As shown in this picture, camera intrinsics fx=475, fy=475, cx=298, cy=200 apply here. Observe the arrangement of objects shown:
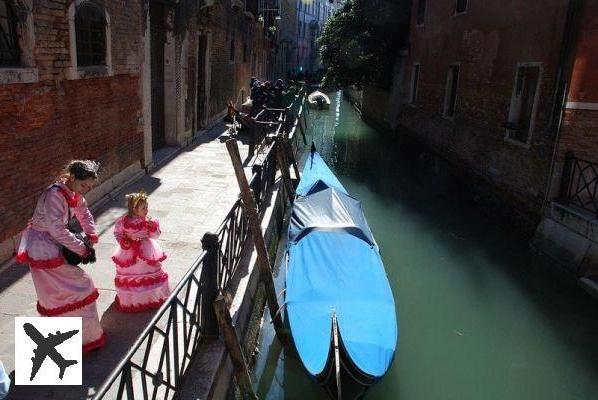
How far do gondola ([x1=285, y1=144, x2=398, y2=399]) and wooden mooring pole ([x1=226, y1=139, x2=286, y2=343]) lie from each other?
25 centimetres

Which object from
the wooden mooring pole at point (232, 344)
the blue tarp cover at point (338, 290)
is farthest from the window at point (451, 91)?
the wooden mooring pole at point (232, 344)

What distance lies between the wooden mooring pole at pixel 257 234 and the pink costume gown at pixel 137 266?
1188 mm

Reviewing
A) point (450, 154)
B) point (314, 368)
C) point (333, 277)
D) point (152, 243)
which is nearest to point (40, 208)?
point (152, 243)

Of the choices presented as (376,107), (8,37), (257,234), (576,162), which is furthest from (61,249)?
(376,107)

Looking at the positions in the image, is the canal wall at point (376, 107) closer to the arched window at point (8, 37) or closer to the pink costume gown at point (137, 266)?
the arched window at point (8, 37)

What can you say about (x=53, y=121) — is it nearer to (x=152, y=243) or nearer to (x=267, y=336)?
(x=152, y=243)

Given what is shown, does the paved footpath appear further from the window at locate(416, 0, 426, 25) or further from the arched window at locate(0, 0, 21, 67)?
the window at locate(416, 0, 426, 25)

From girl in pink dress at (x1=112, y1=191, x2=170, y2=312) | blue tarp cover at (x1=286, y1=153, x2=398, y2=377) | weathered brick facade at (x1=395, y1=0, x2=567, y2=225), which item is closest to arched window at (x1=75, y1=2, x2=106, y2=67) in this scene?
girl in pink dress at (x1=112, y1=191, x2=170, y2=312)

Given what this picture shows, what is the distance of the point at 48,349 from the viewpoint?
298 cm

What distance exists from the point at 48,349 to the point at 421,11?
53.5 feet

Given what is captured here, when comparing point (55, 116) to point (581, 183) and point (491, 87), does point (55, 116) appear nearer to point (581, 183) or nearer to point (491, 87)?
point (581, 183)

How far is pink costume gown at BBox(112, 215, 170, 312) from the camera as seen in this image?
3.50 m

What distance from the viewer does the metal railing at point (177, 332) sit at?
236 centimetres

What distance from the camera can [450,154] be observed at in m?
12.9
